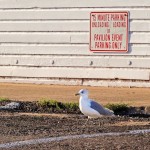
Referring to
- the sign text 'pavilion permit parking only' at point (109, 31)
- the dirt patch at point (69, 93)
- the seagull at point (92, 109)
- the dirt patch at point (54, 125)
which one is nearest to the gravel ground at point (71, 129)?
the dirt patch at point (54, 125)

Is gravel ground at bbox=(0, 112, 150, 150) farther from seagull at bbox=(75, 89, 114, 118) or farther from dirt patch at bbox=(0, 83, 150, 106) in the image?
dirt patch at bbox=(0, 83, 150, 106)

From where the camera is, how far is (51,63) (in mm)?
20953

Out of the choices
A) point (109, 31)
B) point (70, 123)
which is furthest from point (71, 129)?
point (109, 31)

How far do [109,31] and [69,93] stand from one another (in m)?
2.02

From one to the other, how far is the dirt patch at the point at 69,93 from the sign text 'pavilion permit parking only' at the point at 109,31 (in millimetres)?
1042

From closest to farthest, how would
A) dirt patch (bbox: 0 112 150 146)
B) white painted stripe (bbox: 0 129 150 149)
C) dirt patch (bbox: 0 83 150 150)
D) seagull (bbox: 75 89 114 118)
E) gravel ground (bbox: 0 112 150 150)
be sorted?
gravel ground (bbox: 0 112 150 150) < dirt patch (bbox: 0 83 150 150) < white painted stripe (bbox: 0 129 150 149) < dirt patch (bbox: 0 112 150 146) < seagull (bbox: 75 89 114 118)

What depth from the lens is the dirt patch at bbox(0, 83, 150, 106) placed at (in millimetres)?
18203

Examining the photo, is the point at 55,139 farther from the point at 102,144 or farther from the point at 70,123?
the point at 70,123

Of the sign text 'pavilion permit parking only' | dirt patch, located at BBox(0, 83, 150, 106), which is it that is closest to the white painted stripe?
dirt patch, located at BBox(0, 83, 150, 106)

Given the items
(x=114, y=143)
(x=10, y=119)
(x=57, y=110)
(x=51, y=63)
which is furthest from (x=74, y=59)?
(x=114, y=143)

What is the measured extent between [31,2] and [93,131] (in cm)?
930

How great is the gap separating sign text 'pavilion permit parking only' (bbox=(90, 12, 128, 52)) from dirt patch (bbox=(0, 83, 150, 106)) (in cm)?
104

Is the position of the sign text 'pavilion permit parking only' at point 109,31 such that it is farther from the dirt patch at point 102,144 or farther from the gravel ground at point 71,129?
the dirt patch at point 102,144

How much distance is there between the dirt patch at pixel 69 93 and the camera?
59.7 feet
